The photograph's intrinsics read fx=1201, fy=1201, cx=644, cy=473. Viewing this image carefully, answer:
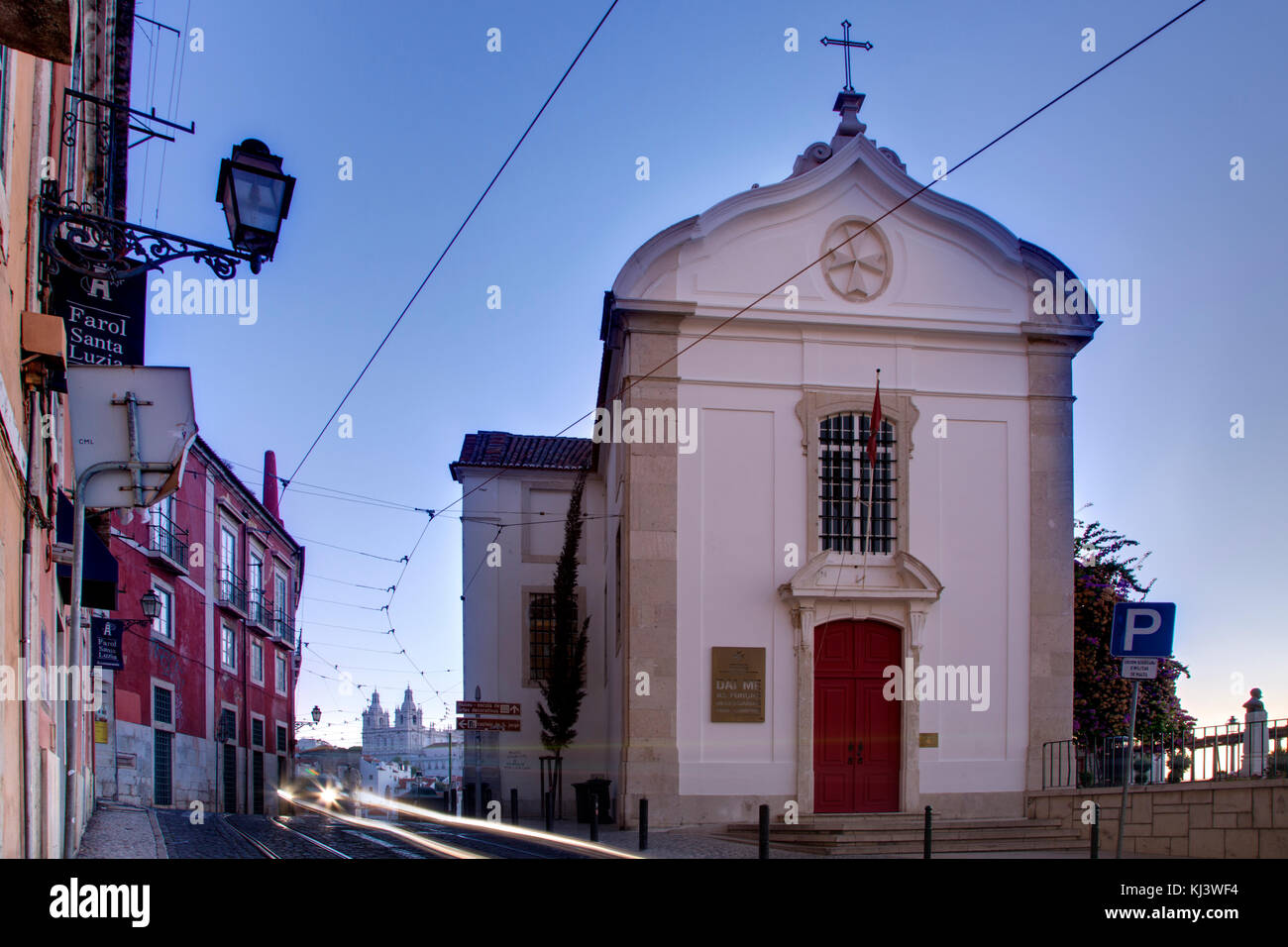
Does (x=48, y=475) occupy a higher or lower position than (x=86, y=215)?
lower

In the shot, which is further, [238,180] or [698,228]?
[698,228]

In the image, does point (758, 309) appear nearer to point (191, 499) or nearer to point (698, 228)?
point (698, 228)

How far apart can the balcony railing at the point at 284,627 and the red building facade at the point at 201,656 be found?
86mm

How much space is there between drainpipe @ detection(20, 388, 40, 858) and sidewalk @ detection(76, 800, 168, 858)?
4777mm

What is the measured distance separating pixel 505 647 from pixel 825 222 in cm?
1447

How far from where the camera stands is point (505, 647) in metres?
30.1

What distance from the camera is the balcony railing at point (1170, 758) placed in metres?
12.7

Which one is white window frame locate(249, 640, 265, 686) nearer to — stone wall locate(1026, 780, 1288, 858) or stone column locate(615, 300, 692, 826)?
stone column locate(615, 300, 692, 826)

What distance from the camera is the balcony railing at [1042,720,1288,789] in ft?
41.7

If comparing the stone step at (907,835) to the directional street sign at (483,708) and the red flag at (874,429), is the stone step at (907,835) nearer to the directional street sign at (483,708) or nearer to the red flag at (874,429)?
the red flag at (874,429)
